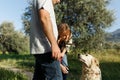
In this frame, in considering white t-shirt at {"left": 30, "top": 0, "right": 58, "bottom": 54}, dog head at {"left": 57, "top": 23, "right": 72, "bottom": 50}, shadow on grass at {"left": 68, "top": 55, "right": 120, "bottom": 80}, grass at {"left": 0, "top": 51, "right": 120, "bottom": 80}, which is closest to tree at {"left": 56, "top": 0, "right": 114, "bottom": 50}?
grass at {"left": 0, "top": 51, "right": 120, "bottom": 80}

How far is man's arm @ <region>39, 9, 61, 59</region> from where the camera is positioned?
16.4 ft

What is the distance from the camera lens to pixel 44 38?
518 cm

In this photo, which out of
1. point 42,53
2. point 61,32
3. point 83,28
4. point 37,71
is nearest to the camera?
point 42,53

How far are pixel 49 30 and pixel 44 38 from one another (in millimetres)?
208

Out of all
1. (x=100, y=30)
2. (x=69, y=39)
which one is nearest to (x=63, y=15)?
(x=100, y=30)

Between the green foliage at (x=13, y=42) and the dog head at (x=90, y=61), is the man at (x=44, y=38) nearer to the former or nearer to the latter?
the dog head at (x=90, y=61)

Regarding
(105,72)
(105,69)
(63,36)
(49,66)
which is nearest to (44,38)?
(49,66)

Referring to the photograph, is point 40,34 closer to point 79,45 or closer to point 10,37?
point 79,45

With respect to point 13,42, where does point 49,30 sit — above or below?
below

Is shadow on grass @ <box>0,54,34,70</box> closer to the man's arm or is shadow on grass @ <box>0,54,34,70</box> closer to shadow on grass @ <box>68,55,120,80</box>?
shadow on grass @ <box>68,55,120,80</box>

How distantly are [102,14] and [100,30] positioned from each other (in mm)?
1393

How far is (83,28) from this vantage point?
3312 centimetres

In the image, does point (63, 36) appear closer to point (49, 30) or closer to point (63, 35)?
point (63, 35)

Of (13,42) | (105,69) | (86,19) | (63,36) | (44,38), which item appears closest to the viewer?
(44,38)
